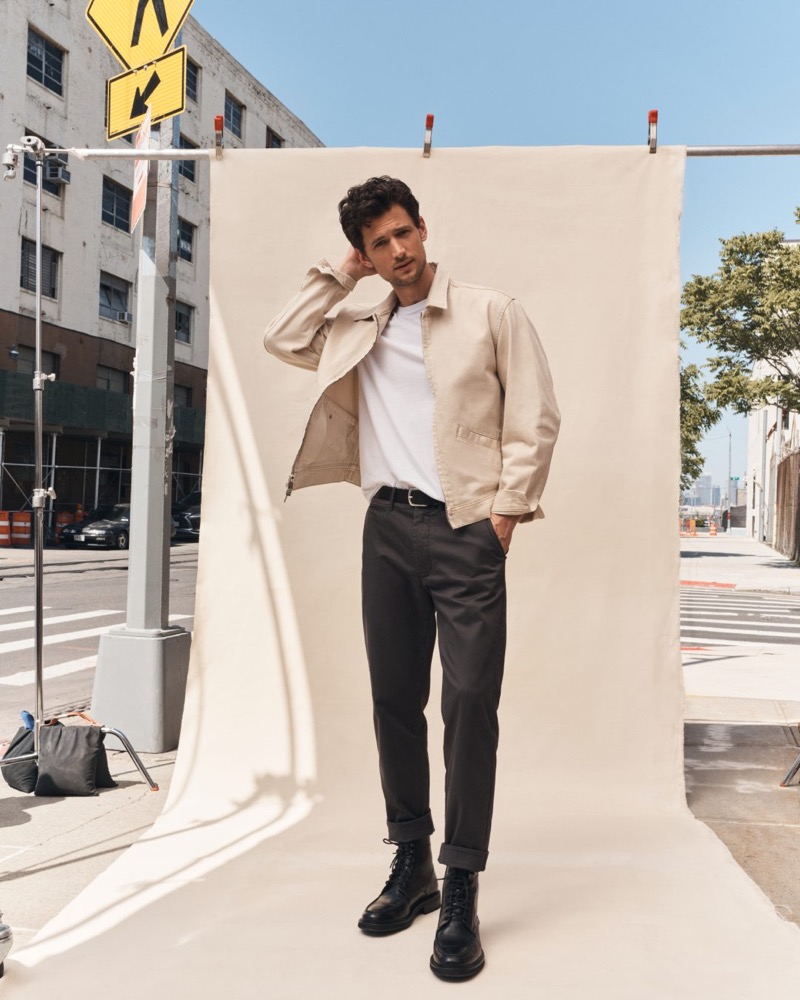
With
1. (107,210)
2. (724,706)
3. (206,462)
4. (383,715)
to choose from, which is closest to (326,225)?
(206,462)

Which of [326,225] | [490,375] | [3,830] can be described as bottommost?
[3,830]

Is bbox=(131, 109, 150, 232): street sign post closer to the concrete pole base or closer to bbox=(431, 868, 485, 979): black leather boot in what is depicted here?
the concrete pole base

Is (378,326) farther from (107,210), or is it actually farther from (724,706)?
(107,210)

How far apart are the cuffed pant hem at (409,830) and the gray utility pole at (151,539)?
7.94ft

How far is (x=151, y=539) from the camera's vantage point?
5.46 meters

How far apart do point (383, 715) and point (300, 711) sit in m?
1.51

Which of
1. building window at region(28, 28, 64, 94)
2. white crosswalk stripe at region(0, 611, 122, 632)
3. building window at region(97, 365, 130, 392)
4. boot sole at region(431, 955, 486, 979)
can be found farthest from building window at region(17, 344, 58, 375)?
boot sole at region(431, 955, 486, 979)

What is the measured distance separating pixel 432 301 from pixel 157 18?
2916 millimetres

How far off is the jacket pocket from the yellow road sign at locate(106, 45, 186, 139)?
2.89 m

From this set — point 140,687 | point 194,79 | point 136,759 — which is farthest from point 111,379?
point 136,759

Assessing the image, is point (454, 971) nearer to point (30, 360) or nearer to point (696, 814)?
point (696, 814)

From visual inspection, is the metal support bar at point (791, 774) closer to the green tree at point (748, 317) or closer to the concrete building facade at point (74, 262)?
the green tree at point (748, 317)

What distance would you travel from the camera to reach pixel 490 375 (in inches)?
122

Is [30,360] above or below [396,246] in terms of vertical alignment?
above
